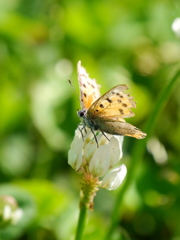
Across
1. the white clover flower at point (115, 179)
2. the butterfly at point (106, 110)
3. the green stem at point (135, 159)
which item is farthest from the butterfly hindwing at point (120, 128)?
the green stem at point (135, 159)

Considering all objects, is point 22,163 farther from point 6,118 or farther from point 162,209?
point 162,209

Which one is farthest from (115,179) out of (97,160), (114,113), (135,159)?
(135,159)

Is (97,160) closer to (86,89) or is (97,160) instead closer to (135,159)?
(86,89)

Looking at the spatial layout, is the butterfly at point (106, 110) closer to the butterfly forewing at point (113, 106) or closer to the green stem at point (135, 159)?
the butterfly forewing at point (113, 106)

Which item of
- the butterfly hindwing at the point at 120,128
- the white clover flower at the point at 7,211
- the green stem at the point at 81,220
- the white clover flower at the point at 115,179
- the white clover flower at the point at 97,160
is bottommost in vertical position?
the white clover flower at the point at 7,211

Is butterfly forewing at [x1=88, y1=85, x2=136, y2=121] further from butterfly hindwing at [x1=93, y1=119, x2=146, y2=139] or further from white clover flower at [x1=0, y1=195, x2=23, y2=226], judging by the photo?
white clover flower at [x1=0, y1=195, x2=23, y2=226]

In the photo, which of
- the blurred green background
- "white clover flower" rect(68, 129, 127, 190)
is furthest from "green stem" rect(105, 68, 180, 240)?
"white clover flower" rect(68, 129, 127, 190)
